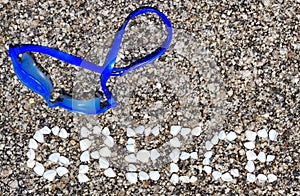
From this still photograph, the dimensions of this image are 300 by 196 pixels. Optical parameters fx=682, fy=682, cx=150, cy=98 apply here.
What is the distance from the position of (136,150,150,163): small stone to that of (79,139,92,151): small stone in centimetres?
17

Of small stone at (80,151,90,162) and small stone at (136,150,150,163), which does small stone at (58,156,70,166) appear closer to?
small stone at (80,151,90,162)

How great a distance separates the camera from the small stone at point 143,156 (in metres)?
2.33

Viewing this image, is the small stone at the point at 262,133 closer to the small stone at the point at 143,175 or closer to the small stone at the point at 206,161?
the small stone at the point at 206,161

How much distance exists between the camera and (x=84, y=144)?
7.61 feet

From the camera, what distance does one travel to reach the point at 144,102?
2328mm

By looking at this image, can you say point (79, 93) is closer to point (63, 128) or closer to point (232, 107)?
point (63, 128)

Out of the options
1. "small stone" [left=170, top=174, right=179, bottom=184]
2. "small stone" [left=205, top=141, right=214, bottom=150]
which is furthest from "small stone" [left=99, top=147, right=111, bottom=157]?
"small stone" [left=205, top=141, right=214, bottom=150]

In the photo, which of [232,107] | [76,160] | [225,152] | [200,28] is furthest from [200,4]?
[76,160]

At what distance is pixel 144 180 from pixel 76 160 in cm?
24

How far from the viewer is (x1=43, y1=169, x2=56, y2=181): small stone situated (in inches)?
91.4

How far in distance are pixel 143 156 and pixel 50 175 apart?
32 centimetres

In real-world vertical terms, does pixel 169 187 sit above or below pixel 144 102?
below

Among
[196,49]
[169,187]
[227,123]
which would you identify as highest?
[196,49]

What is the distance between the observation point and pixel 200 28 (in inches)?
91.6
